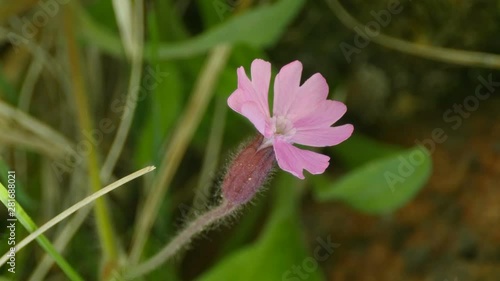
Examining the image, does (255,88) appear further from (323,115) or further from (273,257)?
(273,257)


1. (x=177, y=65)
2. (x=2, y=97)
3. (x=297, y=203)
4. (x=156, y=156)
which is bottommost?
(x=297, y=203)

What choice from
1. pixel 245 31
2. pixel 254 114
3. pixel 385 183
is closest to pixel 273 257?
pixel 385 183

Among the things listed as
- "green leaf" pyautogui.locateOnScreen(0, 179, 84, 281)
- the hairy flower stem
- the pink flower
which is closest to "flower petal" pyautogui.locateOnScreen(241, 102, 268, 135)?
the pink flower

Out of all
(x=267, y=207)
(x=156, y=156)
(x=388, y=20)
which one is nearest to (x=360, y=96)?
(x=388, y=20)

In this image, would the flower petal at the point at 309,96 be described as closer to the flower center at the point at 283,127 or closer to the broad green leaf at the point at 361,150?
the flower center at the point at 283,127

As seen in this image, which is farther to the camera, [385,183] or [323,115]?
[385,183]

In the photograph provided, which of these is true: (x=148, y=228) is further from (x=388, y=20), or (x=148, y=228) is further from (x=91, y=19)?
(x=388, y=20)

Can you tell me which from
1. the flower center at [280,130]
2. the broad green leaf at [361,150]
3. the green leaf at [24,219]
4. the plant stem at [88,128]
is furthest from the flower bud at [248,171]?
the broad green leaf at [361,150]
